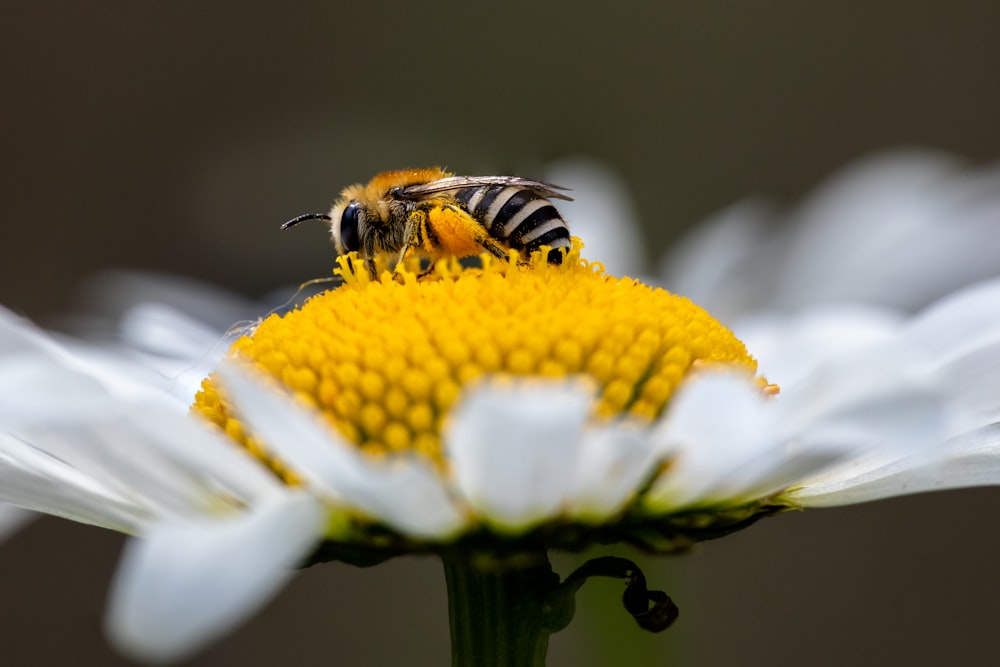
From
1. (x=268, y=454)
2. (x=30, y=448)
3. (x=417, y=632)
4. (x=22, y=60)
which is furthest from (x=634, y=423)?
(x=22, y=60)

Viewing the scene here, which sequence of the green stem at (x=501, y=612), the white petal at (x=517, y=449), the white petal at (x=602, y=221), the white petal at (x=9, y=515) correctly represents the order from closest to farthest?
the white petal at (x=517, y=449)
the green stem at (x=501, y=612)
the white petal at (x=9, y=515)
the white petal at (x=602, y=221)

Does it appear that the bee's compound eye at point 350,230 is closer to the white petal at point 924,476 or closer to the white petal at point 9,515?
the white petal at point 9,515

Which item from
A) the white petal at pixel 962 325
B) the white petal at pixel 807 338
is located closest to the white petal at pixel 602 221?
the white petal at pixel 807 338

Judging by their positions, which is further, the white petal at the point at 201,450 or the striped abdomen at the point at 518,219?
the striped abdomen at the point at 518,219

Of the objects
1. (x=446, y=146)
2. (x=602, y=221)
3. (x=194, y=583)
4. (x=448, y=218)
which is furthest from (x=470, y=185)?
(x=446, y=146)

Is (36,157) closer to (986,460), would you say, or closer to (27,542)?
(27,542)

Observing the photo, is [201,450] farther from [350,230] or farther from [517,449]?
[350,230]
